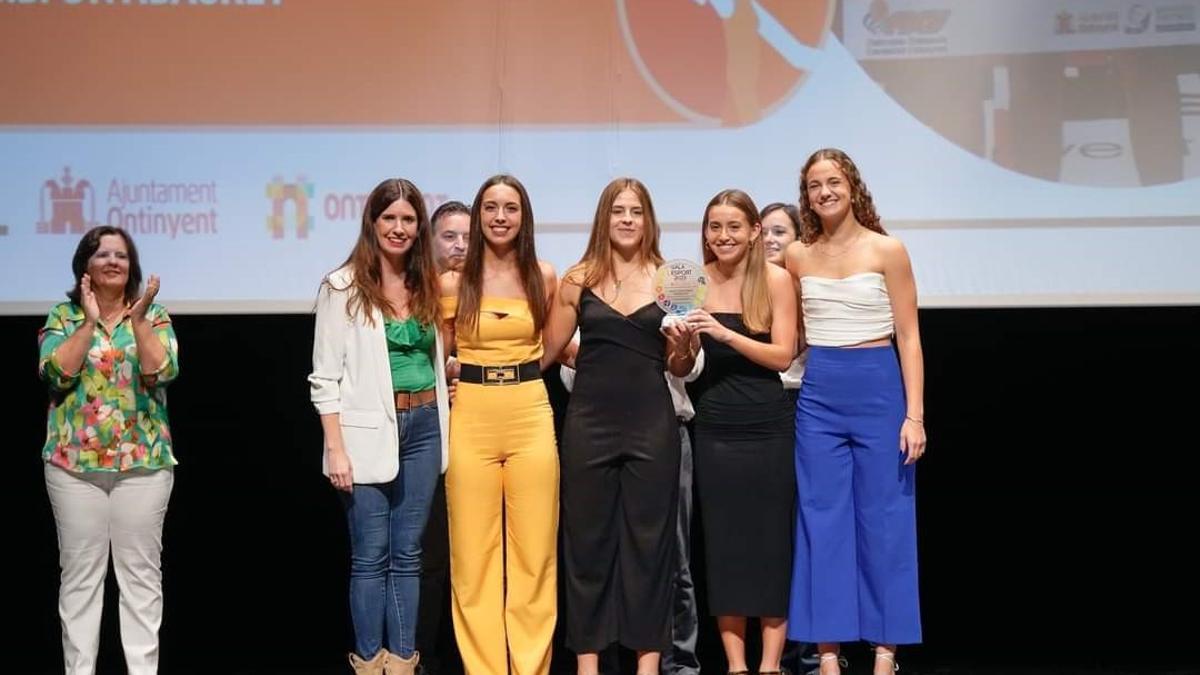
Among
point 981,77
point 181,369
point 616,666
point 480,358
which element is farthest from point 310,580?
point 981,77

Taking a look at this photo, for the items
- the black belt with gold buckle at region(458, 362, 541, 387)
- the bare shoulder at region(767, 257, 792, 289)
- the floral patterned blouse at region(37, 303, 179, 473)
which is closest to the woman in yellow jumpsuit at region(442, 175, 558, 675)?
the black belt with gold buckle at region(458, 362, 541, 387)

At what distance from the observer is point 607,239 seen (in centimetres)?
361

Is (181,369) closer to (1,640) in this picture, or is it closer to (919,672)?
(1,640)

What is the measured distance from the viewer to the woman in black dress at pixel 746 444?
11.9ft

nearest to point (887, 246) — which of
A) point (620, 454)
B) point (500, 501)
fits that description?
point (620, 454)

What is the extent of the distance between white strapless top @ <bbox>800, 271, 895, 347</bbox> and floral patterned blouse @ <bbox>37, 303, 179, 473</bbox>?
1.87m

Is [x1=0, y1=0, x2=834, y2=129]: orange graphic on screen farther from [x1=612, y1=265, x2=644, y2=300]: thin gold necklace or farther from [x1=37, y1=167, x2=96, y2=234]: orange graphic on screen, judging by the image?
[x1=612, y1=265, x2=644, y2=300]: thin gold necklace

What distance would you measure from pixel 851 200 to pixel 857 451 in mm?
719

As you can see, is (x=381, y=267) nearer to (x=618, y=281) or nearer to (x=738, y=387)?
(x=618, y=281)

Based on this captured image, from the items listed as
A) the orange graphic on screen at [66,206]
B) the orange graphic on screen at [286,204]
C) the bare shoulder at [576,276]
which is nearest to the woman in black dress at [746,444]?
the bare shoulder at [576,276]

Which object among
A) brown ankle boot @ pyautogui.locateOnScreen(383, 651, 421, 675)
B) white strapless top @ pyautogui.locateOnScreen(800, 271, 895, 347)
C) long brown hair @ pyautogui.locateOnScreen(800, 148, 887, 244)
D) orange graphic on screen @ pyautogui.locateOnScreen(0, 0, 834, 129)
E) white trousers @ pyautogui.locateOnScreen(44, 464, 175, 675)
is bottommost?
brown ankle boot @ pyautogui.locateOnScreen(383, 651, 421, 675)

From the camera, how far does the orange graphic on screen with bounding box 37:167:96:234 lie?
443cm

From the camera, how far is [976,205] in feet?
14.6

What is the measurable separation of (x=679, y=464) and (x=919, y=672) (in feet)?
5.01
